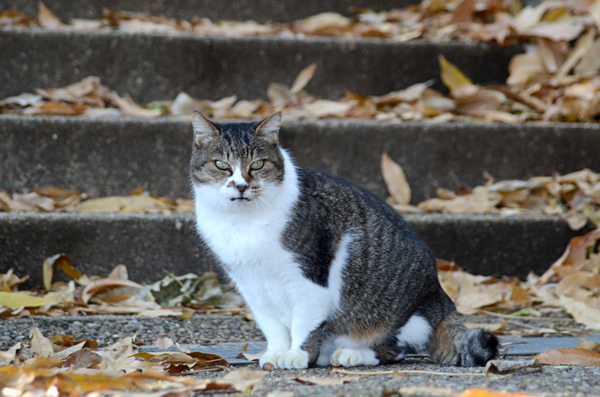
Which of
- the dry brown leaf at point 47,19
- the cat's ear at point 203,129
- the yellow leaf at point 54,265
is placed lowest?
the yellow leaf at point 54,265

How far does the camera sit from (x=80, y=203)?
3197mm

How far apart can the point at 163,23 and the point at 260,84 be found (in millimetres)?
958

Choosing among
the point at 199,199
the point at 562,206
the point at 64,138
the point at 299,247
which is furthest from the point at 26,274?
the point at 562,206

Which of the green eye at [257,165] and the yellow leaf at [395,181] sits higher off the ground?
the green eye at [257,165]

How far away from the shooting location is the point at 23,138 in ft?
10.6

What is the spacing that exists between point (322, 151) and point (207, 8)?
5.50ft

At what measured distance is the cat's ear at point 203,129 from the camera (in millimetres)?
2311

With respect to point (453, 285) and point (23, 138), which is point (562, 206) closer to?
point (453, 285)

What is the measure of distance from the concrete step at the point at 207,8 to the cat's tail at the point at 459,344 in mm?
2939

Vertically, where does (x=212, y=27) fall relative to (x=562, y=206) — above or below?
above

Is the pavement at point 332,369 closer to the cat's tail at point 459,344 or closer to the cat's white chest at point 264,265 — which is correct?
the cat's tail at point 459,344

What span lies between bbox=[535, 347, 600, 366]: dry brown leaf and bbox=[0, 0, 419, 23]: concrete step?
3257 millimetres

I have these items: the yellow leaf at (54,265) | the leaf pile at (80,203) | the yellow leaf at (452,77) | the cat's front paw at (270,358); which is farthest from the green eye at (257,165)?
the yellow leaf at (452,77)

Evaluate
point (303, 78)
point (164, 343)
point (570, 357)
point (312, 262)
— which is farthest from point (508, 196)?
point (164, 343)
